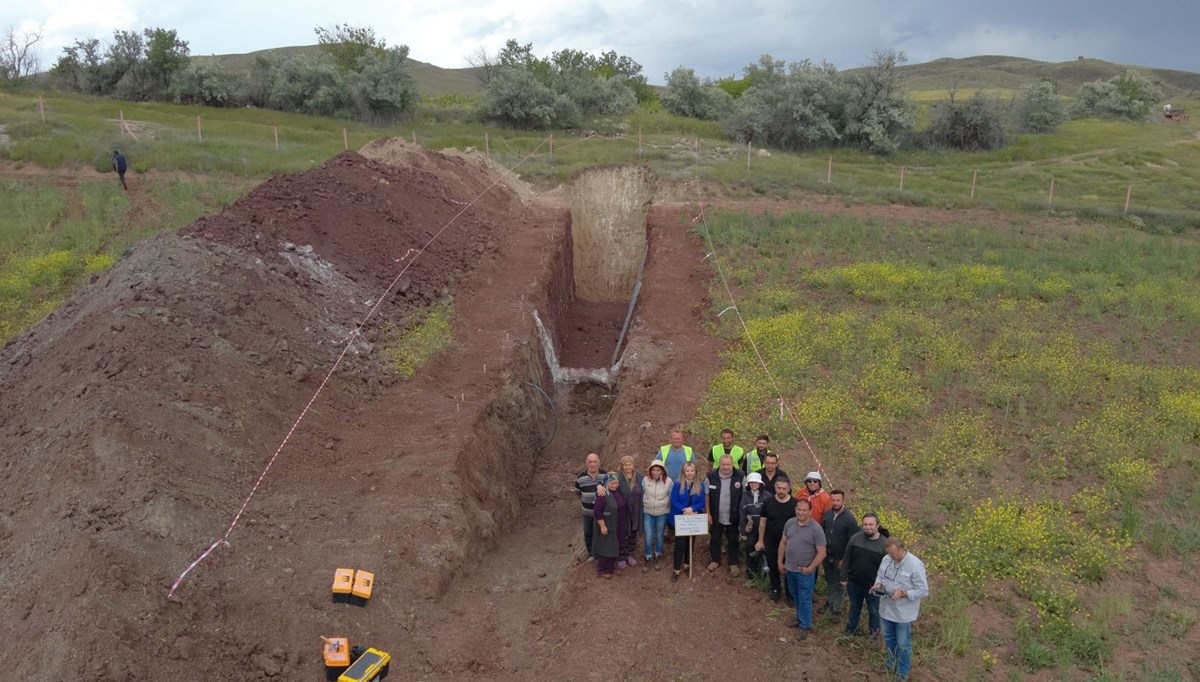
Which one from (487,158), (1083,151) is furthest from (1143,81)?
(487,158)

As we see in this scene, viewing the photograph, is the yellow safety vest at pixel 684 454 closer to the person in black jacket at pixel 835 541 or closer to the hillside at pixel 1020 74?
the person in black jacket at pixel 835 541

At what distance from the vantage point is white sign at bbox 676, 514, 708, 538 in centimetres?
872

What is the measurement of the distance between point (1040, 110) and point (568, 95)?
25.2 metres

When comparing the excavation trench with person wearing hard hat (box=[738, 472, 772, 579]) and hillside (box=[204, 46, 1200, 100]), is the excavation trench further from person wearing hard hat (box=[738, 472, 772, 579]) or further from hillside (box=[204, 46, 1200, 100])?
hillside (box=[204, 46, 1200, 100])

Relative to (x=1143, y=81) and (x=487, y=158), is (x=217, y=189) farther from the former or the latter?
(x=1143, y=81)

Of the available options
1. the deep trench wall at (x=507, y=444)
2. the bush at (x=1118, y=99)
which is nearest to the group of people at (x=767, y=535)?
the deep trench wall at (x=507, y=444)

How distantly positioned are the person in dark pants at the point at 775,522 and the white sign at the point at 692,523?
0.58 metres

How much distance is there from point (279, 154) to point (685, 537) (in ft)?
78.5

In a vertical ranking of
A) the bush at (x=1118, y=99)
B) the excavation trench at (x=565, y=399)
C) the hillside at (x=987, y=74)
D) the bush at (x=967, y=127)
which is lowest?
the excavation trench at (x=565, y=399)

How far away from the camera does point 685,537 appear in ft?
30.6

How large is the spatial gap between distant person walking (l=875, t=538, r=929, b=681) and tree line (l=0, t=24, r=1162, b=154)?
3152 centimetres

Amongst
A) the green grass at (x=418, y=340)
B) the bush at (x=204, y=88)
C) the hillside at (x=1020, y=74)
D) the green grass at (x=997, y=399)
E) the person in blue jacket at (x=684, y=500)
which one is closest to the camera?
the green grass at (x=997, y=399)

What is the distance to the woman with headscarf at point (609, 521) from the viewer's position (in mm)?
9039

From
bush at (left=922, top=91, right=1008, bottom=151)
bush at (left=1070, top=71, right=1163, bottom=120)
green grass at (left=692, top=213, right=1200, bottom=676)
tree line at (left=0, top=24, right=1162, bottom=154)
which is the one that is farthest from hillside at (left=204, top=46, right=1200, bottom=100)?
green grass at (left=692, top=213, right=1200, bottom=676)
